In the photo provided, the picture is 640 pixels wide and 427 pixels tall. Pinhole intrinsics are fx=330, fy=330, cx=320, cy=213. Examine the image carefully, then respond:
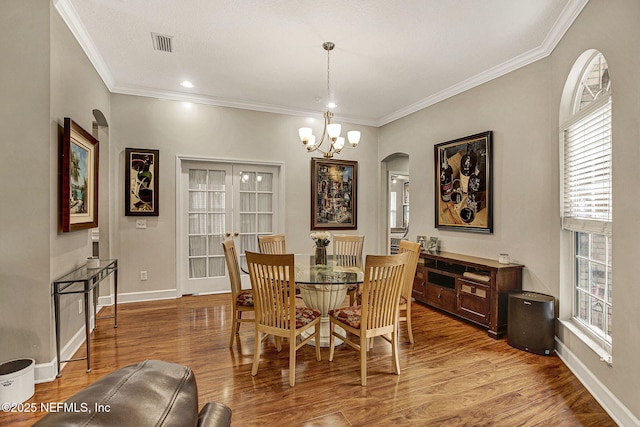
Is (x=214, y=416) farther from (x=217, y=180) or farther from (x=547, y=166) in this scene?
(x=217, y=180)

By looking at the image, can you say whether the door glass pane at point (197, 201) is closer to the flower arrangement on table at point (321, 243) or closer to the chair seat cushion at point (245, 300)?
the chair seat cushion at point (245, 300)

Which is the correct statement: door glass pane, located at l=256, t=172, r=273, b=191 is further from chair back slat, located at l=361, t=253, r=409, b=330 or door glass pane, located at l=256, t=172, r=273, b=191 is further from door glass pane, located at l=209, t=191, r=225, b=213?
chair back slat, located at l=361, t=253, r=409, b=330

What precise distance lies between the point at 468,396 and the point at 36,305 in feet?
10.7

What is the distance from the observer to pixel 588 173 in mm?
2674

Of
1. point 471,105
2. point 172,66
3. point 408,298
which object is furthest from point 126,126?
point 471,105

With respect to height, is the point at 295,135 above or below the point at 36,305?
above

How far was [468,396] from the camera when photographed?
7.78 feet

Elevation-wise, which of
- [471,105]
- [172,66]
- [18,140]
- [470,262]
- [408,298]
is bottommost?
[408,298]

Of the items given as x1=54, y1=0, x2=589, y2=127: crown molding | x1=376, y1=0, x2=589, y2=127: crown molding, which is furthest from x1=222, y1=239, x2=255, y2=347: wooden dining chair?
x1=376, y1=0, x2=589, y2=127: crown molding

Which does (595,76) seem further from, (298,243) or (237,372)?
(298,243)

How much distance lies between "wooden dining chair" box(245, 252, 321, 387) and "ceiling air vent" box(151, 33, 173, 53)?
7.73 feet

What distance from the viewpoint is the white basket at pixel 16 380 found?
7.13ft

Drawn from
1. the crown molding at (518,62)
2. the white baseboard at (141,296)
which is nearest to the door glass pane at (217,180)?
the white baseboard at (141,296)

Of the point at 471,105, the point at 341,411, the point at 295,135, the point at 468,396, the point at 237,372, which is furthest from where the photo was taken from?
the point at 295,135
